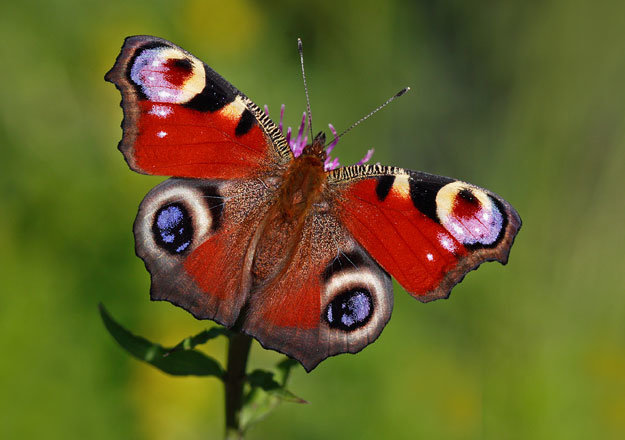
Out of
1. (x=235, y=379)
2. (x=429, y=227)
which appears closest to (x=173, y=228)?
(x=235, y=379)

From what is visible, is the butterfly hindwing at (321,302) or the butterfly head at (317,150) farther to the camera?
the butterfly head at (317,150)

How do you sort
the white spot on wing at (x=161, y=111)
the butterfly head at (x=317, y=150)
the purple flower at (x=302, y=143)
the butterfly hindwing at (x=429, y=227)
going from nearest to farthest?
the butterfly hindwing at (x=429, y=227) < the white spot on wing at (x=161, y=111) < the butterfly head at (x=317, y=150) < the purple flower at (x=302, y=143)

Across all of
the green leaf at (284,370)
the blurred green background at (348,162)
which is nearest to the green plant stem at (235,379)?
the green leaf at (284,370)

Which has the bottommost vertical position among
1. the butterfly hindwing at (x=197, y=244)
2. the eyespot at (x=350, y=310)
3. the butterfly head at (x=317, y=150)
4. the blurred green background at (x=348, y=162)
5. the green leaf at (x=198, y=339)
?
the blurred green background at (x=348, y=162)

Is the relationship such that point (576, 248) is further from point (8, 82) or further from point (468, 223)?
point (8, 82)

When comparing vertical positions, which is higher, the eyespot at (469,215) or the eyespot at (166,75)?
the eyespot at (166,75)

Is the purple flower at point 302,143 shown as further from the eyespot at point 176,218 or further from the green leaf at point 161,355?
the green leaf at point 161,355

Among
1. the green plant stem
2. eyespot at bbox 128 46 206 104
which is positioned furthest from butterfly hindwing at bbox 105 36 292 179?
the green plant stem

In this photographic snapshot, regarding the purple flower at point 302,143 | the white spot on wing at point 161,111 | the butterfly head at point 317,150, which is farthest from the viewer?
the purple flower at point 302,143
